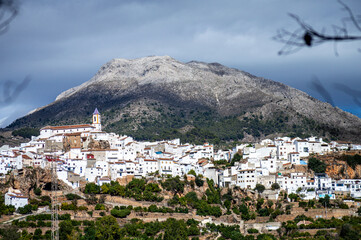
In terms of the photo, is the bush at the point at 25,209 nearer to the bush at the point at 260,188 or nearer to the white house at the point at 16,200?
the white house at the point at 16,200

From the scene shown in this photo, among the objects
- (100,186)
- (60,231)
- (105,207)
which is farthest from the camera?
(100,186)

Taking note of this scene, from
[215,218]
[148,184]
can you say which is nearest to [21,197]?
[148,184]

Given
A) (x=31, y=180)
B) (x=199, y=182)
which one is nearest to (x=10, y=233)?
(x=31, y=180)

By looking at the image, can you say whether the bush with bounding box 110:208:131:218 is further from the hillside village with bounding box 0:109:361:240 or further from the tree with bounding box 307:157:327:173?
the tree with bounding box 307:157:327:173

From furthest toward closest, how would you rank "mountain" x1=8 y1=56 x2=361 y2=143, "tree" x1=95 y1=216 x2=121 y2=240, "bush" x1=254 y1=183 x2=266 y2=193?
1. "mountain" x1=8 y1=56 x2=361 y2=143
2. "bush" x1=254 y1=183 x2=266 y2=193
3. "tree" x1=95 y1=216 x2=121 y2=240

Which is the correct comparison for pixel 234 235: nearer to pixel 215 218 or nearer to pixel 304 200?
pixel 215 218

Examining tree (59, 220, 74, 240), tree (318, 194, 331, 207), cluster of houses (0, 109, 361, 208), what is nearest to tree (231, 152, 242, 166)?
cluster of houses (0, 109, 361, 208)
